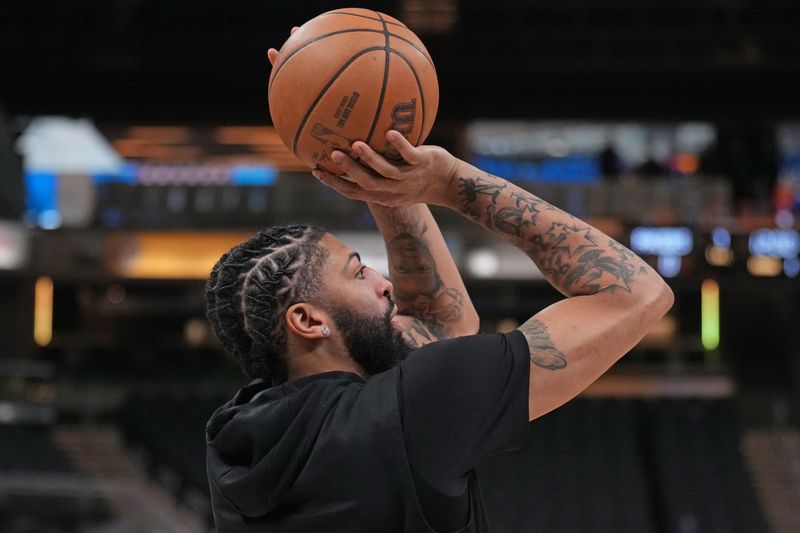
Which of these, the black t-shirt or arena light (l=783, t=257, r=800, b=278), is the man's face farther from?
arena light (l=783, t=257, r=800, b=278)

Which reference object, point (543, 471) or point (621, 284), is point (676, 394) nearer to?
point (543, 471)

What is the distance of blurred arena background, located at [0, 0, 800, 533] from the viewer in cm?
1148

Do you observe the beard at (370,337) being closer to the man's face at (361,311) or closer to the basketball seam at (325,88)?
the man's face at (361,311)

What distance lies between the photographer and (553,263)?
2137mm

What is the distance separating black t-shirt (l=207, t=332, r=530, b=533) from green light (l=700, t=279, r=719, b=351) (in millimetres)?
12058

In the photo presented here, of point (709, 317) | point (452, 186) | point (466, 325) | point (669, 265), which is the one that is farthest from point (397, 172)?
point (709, 317)

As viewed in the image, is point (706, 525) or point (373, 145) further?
point (706, 525)

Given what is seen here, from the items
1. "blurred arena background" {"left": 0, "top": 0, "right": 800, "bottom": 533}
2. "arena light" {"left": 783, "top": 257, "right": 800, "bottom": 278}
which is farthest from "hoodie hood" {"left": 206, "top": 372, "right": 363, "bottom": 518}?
"arena light" {"left": 783, "top": 257, "right": 800, "bottom": 278}

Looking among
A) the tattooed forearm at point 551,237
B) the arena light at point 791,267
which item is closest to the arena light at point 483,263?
the arena light at point 791,267

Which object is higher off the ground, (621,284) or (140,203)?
(621,284)

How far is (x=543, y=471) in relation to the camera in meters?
11.5

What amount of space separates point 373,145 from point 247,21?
10130mm

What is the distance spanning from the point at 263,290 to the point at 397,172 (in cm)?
31

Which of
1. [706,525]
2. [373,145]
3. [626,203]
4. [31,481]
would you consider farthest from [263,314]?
[626,203]
